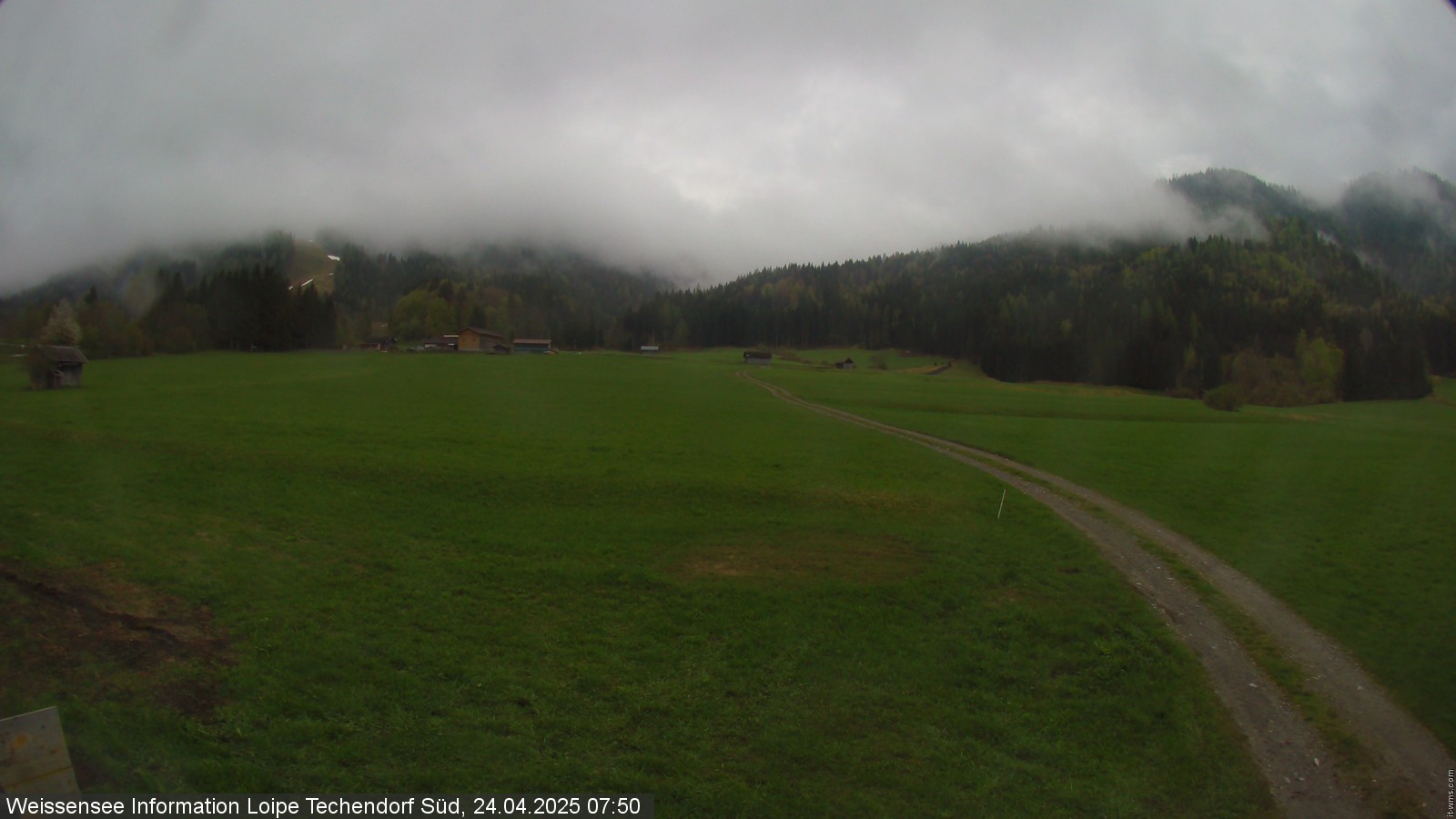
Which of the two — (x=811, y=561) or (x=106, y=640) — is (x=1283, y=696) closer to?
(x=811, y=561)

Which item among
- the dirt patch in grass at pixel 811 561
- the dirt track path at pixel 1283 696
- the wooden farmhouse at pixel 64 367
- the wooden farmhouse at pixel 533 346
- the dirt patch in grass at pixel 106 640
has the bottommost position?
the dirt track path at pixel 1283 696

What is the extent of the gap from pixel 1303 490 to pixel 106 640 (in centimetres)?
3988

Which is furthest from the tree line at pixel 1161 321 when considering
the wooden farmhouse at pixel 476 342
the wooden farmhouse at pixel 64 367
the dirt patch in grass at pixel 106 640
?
the wooden farmhouse at pixel 64 367

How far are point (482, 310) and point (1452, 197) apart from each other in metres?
152

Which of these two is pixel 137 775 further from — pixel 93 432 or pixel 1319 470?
pixel 1319 470

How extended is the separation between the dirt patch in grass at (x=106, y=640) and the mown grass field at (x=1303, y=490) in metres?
19.6

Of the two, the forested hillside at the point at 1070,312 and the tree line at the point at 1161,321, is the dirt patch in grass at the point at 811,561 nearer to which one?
the forested hillside at the point at 1070,312

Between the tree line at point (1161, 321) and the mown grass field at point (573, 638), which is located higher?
the tree line at point (1161, 321)

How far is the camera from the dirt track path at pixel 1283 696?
10367mm

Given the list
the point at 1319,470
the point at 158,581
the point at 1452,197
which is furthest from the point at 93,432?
the point at 1452,197

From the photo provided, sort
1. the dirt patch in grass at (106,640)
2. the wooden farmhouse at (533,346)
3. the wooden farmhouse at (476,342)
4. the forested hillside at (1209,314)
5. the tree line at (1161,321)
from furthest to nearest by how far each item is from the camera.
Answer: the wooden farmhouse at (533,346) < the wooden farmhouse at (476,342) < the tree line at (1161,321) < the forested hillside at (1209,314) < the dirt patch in grass at (106,640)

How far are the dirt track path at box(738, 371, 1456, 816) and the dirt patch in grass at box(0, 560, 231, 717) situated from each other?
1579 cm

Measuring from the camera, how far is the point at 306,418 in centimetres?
3497

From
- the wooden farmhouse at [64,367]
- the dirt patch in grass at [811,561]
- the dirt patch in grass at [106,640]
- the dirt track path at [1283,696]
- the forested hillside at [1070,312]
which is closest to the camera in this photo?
the dirt patch in grass at [106,640]
